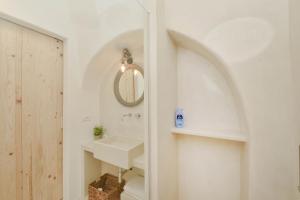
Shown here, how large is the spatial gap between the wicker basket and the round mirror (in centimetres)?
93

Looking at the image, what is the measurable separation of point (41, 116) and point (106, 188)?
1.11 meters

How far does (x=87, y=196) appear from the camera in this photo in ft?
5.49

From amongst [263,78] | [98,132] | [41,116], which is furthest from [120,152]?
[263,78]

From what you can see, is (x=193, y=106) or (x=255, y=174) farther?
(x=193, y=106)

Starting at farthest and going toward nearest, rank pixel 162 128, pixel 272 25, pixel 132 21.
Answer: pixel 132 21 < pixel 162 128 < pixel 272 25

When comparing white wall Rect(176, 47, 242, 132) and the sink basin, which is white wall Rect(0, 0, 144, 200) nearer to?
the sink basin

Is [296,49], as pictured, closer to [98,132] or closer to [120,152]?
[120,152]

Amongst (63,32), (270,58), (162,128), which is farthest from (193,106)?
(63,32)

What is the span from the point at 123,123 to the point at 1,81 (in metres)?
1.14

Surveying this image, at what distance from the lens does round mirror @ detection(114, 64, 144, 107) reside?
1.56 m

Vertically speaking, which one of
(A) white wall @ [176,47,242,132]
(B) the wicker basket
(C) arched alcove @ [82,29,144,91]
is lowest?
(B) the wicker basket

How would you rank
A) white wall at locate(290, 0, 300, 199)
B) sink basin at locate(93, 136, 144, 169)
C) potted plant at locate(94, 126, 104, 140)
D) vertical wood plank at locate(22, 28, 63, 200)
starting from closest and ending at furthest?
white wall at locate(290, 0, 300, 199) → vertical wood plank at locate(22, 28, 63, 200) → sink basin at locate(93, 136, 144, 169) → potted plant at locate(94, 126, 104, 140)

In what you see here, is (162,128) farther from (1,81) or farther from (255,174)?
(1,81)

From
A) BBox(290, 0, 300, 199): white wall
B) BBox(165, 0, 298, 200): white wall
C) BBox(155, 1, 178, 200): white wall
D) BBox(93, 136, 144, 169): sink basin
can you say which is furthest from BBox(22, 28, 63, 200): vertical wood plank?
BBox(290, 0, 300, 199): white wall
